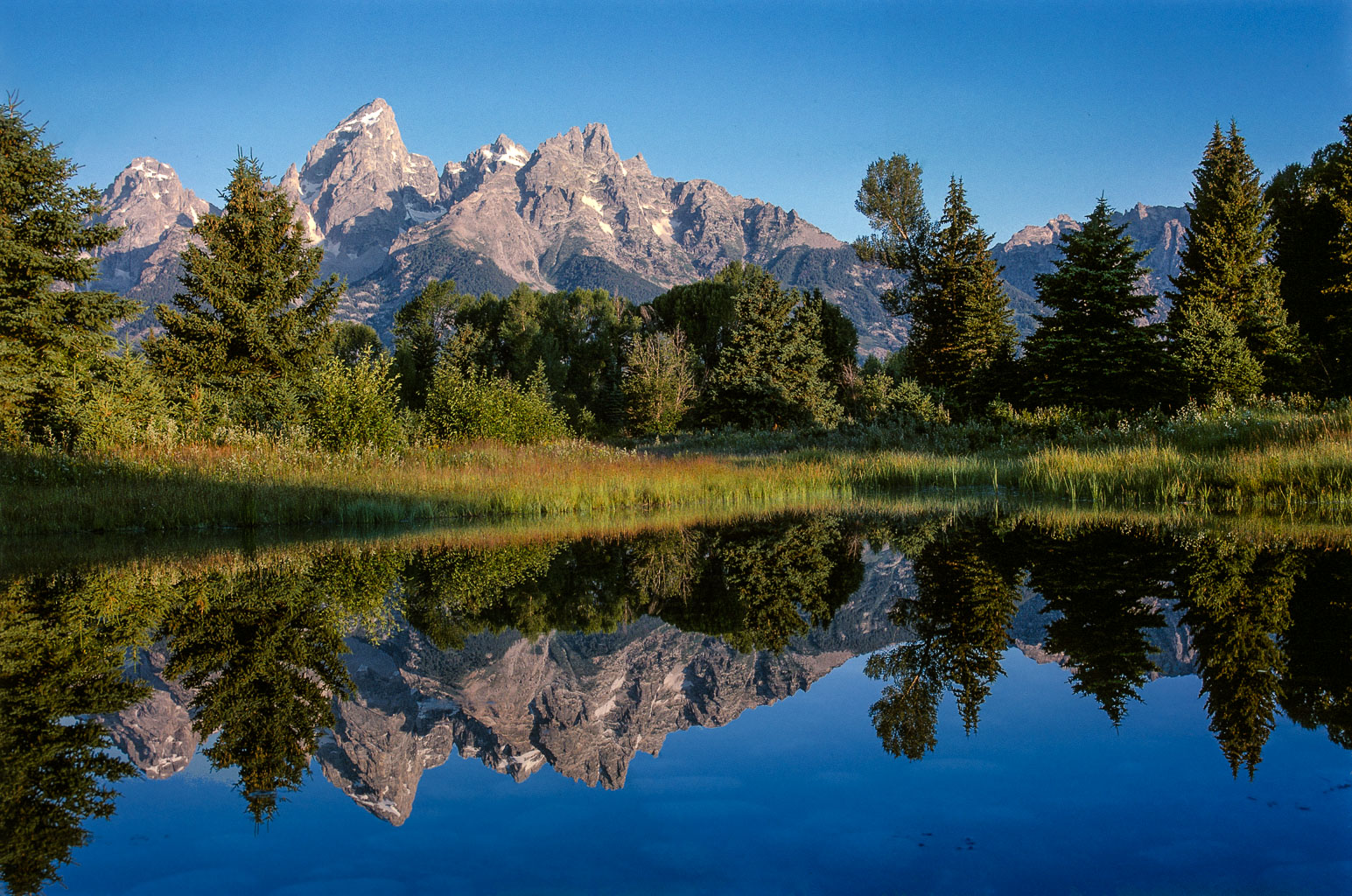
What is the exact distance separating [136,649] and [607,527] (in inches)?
230

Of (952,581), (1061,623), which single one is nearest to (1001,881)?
(1061,623)

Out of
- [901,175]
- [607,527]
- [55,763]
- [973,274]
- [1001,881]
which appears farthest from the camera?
[901,175]

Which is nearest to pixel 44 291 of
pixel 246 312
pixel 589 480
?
pixel 246 312

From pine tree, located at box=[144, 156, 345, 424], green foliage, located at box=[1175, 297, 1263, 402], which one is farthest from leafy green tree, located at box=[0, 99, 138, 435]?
green foliage, located at box=[1175, 297, 1263, 402]

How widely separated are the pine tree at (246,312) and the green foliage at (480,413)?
6572 mm

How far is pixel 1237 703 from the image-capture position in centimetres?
245

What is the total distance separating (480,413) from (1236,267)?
2429cm

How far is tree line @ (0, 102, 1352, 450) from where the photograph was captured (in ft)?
50.9

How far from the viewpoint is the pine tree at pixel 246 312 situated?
68.8 feet

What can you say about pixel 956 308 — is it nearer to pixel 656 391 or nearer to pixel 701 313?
pixel 656 391

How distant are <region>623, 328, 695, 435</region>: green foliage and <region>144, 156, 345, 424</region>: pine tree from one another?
17501 millimetres

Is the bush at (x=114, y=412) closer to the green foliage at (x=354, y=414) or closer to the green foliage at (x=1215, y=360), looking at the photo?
the green foliage at (x=354, y=414)

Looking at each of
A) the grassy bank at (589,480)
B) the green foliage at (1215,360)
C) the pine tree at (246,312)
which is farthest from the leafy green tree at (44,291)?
the green foliage at (1215,360)

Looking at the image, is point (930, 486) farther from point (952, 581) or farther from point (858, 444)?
point (952, 581)
